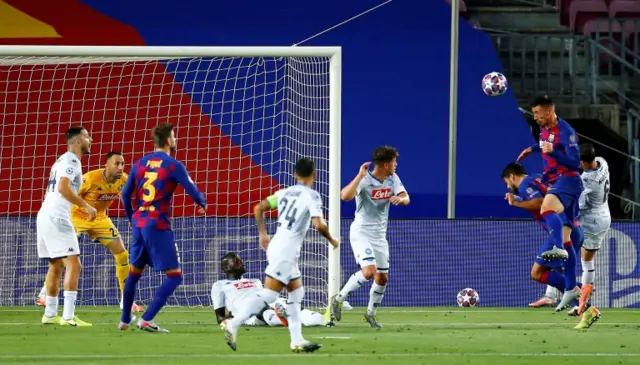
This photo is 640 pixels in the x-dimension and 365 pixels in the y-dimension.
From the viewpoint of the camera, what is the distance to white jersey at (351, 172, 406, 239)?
1365 centimetres

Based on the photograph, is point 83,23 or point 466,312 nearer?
point 466,312

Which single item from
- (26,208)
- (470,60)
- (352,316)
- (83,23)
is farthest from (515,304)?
(83,23)

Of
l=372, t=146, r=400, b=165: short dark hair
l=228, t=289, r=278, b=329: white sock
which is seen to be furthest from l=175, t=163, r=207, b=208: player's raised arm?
l=372, t=146, r=400, b=165: short dark hair

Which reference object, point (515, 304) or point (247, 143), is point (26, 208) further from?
point (515, 304)

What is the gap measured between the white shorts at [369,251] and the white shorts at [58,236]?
2.89 m

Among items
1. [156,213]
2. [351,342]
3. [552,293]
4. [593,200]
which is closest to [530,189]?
[593,200]

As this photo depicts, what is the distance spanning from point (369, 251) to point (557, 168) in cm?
206

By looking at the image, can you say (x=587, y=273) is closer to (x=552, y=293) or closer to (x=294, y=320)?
(x=552, y=293)

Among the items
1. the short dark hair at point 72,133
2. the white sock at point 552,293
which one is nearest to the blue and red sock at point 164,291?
the short dark hair at point 72,133

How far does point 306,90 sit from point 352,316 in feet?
11.2

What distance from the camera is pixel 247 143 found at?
19.7 m

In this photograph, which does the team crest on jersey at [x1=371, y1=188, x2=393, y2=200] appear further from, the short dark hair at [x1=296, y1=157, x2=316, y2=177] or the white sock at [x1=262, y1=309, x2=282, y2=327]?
the short dark hair at [x1=296, y1=157, x2=316, y2=177]

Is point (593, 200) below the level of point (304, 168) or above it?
above

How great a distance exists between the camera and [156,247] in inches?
480
